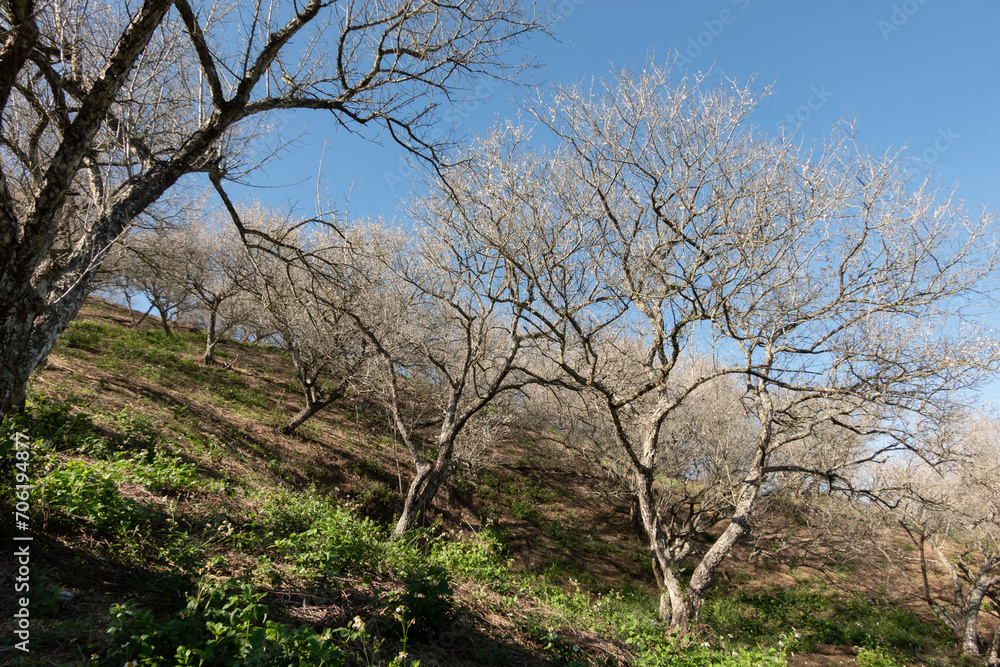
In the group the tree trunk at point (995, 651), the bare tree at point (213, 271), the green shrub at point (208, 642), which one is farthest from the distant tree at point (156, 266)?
the tree trunk at point (995, 651)

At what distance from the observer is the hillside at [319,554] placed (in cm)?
282

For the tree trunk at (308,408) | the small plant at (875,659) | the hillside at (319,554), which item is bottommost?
the small plant at (875,659)

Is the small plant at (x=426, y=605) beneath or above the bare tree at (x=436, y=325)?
beneath

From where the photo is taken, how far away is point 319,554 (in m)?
4.14

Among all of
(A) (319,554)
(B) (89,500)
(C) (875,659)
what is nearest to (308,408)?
(A) (319,554)

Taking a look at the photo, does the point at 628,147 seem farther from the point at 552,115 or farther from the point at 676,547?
the point at 676,547

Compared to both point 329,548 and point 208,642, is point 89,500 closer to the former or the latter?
point 329,548

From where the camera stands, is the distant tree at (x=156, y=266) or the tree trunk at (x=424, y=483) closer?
the tree trunk at (x=424, y=483)

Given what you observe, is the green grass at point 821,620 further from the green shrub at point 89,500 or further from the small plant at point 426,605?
the green shrub at point 89,500

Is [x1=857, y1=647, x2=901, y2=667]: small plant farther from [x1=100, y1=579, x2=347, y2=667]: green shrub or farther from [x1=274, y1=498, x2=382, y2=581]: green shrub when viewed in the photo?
[x1=100, y1=579, x2=347, y2=667]: green shrub

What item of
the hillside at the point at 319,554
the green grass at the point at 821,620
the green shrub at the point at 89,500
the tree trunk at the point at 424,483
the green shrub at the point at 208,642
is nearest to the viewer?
the green shrub at the point at 208,642

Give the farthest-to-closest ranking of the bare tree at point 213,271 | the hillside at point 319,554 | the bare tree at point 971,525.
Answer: the bare tree at point 213,271, the bare tree at point 971,525, the hillside at point 319,554

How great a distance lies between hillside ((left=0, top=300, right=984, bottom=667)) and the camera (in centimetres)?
282

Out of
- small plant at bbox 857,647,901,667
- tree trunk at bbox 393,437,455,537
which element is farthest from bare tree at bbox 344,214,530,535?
small plant at bbox 857,647,901,667
